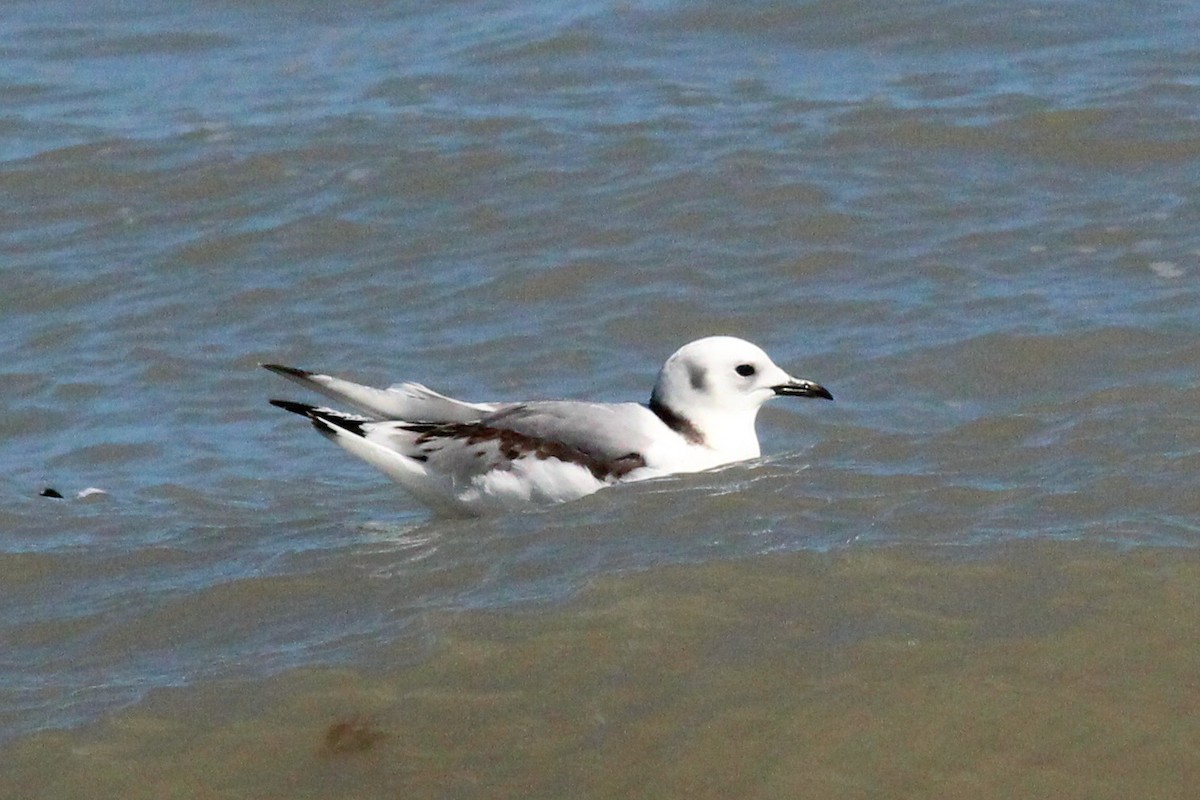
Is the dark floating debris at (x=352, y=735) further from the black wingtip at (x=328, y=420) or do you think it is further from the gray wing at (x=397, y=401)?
the gray wing at (x=397, y=401)

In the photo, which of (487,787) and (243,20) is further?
(243,20)

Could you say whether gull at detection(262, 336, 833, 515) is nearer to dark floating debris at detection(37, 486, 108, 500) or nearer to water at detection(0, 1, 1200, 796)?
water at detection(0, 1, 1200, 796)

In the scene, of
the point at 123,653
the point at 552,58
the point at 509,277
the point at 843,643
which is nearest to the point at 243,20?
the point at 552,58

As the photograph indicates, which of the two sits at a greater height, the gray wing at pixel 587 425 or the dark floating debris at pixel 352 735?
the gray wing at pixel 587 425

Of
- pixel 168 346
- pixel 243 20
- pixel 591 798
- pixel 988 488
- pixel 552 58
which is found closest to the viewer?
pixel 591 798

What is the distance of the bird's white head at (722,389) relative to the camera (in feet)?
28.1

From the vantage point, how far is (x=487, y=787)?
537 cm

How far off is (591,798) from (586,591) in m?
1.36

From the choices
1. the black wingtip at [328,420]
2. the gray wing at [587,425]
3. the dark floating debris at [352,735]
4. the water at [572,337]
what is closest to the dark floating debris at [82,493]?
the water at [572,337]

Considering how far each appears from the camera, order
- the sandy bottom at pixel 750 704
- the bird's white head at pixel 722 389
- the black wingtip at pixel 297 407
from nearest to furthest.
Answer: the sandy bottom at pixel 750 704 → the black wingtip at pixel 297 407 → the bird's white head at pixel 722 389

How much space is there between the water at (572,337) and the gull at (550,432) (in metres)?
0.25

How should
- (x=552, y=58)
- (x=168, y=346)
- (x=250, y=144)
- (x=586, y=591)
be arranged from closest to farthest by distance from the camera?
1. (x=586, y=591)
2. (x=168, y=346)
3. (x=250, y=144)
4. (x=552, y=58)

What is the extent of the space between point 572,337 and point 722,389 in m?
2.12

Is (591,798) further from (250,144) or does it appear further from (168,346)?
(250,144)
